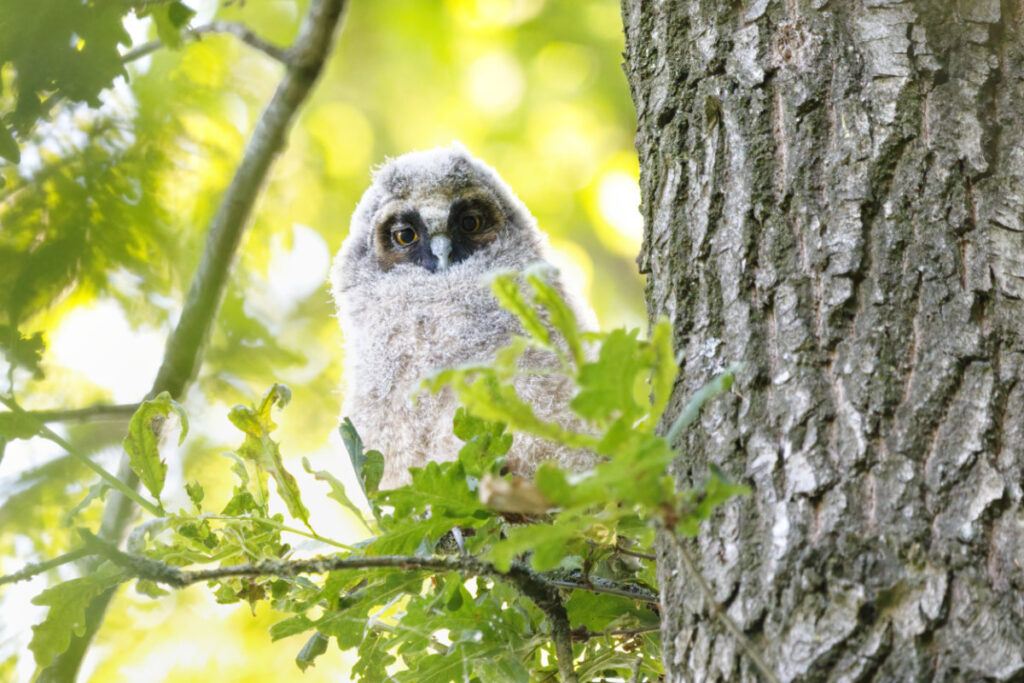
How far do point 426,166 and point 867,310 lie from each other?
238 cm

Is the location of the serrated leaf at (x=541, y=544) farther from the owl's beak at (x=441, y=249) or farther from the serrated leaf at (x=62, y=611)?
the owl's beak at (x=441, y=249)

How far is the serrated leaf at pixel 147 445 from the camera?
5.07 ft

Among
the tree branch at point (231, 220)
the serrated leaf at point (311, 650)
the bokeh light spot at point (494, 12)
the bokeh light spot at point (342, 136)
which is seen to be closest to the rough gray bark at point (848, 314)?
the serrated leaf at point (311, 650)

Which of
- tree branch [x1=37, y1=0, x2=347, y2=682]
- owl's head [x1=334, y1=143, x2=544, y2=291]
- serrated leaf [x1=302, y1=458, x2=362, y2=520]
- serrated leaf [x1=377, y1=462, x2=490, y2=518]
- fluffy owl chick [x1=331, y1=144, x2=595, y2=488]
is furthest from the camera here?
owl's head [x1=334, y1=143, x2=544, y2=291]

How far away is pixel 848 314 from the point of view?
1.40 meters

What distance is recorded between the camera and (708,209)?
62.2 inches

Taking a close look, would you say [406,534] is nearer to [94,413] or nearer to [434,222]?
[94,413]

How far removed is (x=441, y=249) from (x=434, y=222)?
0.13 m

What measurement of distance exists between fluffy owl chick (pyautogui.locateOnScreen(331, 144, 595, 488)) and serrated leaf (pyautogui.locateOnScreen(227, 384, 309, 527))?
78 centimetres

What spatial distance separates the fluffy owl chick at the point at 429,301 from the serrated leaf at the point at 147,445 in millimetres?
945

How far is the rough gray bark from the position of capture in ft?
3.94

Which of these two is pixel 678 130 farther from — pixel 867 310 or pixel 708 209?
pixel 867 310

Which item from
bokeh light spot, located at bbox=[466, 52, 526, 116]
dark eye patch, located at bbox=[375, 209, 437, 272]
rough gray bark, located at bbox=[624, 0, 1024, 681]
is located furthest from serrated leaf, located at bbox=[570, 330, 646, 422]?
bokeh light spot, located at bbox=[466, 52, 526, 116]

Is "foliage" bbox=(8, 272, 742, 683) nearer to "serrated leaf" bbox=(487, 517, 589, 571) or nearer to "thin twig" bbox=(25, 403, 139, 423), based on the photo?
"serrated leaf" bbox=(487, 517, 589, 571)
